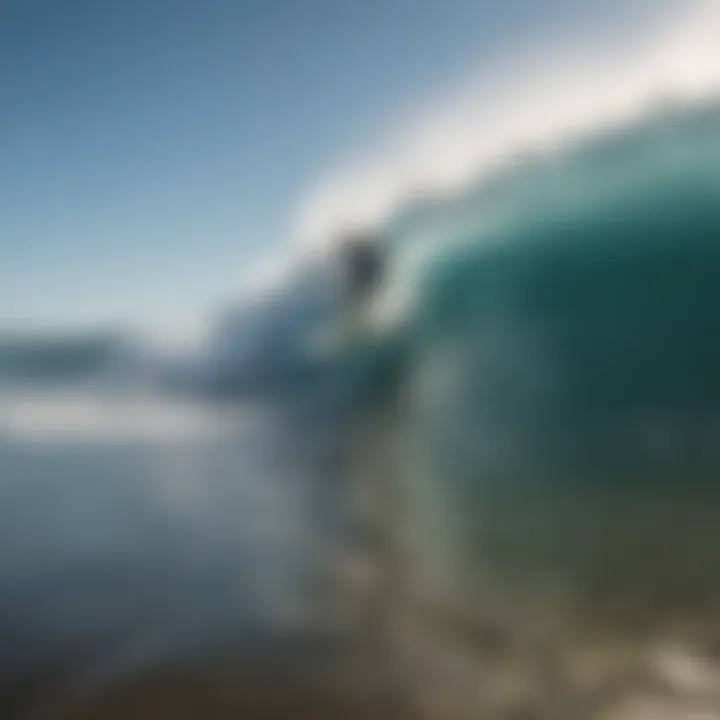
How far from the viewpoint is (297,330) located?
9.73 ft

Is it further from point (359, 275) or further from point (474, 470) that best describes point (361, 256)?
point (474, 470)

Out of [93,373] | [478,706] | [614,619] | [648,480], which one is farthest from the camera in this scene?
[93,373]

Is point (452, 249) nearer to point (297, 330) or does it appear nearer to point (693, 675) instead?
point (297, 330)

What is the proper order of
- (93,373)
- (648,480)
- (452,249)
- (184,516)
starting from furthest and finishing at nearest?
(93,373)
(452,249)
(184,516)
(648,480)

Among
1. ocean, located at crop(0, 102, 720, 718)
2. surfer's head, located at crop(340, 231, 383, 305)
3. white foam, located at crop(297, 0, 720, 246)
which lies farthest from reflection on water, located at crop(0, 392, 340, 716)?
white foam, located at crop(297, 0, 720, 246)

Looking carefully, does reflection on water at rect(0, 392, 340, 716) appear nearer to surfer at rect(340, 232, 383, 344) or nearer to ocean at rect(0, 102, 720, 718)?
ocean at rect(0, 102, 720, 718)

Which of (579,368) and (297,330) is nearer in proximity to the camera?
(579,368)

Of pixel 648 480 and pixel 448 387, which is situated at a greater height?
pixel 448 387

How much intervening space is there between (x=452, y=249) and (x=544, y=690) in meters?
1.59

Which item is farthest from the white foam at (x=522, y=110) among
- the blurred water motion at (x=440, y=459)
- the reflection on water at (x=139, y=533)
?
the reflection on water at (x=139, y=533)

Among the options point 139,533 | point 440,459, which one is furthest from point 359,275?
point 139,533

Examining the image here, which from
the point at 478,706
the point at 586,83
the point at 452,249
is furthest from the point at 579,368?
the point at 478,706

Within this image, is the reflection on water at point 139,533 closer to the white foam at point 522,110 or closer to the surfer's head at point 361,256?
the surfer's head at point 361,256

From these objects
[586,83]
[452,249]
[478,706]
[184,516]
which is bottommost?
[478,706]
